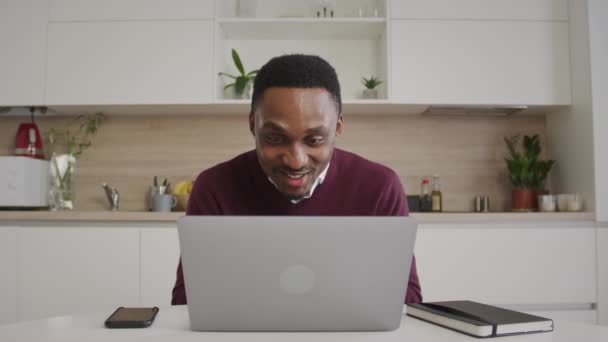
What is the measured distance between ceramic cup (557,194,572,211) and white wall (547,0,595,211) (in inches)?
3.1

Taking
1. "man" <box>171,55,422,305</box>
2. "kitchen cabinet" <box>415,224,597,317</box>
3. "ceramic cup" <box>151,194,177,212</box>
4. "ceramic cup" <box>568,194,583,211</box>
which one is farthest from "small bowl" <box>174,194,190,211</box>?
"ceramic cup" <box>568,194,583,211</box>

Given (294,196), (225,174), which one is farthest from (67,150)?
(294,196)

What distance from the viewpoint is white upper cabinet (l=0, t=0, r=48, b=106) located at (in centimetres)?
277

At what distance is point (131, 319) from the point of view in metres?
0.94

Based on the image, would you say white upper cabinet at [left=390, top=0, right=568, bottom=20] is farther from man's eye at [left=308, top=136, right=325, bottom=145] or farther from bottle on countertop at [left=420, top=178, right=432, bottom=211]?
man's eye at [left=308, top=136, right=325, bottom=145]

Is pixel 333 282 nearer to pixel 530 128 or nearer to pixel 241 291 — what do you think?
pixel 241 291

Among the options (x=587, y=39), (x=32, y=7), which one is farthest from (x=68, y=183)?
(x=587, y=39)

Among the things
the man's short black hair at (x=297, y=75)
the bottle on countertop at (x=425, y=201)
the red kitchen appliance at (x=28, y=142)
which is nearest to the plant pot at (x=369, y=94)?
the bottle on countertop at (x=425, y=201)

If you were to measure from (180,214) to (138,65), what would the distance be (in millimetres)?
848

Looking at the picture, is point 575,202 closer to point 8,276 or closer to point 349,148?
point 349,148

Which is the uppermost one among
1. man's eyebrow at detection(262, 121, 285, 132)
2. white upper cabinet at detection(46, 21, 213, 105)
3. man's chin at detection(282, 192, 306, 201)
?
white upper cabinet at detection(46, 21, 213, 105)

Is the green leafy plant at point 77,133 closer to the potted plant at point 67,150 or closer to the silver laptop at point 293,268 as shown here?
the potted plant at point 67,150

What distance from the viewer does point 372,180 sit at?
1.55m

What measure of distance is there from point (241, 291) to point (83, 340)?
0.84 feet
